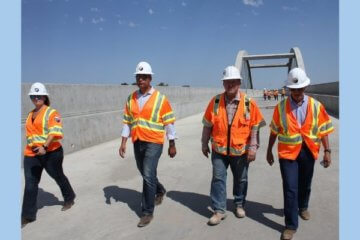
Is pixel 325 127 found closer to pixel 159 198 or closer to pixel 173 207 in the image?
pixel 173 207

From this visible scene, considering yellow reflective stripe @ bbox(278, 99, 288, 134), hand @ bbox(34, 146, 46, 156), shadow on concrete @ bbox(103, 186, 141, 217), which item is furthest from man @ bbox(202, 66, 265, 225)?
hand @ bbox(34, 146, 46, 156)

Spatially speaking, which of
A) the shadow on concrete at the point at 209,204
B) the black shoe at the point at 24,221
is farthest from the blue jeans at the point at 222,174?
the black shoe at the point at 24,221

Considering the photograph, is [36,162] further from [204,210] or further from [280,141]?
[280,141]

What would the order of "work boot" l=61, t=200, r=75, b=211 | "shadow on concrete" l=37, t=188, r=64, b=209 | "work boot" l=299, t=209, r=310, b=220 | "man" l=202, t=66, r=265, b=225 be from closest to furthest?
"man" l=202, t=66, r=265, b=225
"work boot" l=299, t=209, r=310, b=220
"work boot" l=61, t=200, r=75, b=211
"shadow on concrete" l=37, t=188, r=64, b=209

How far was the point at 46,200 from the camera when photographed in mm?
5207

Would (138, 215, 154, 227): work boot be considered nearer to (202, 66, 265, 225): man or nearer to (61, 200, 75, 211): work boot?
(202, 66, 265, 225): man

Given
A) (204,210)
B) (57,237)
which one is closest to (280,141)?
(204,210)

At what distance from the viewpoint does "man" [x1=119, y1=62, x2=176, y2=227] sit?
13.8 ft

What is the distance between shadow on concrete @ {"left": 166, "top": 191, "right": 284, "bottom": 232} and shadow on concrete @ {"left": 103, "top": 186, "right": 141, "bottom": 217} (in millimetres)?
495

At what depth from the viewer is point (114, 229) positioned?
4051mm

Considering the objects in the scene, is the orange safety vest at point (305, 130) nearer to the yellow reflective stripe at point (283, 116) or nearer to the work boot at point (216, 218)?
the yellow reflective stripe at point (283, 116)

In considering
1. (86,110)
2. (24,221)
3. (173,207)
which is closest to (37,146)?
(24,221)

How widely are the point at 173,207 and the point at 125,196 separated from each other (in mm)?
943

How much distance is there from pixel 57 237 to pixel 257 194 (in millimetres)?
2739
